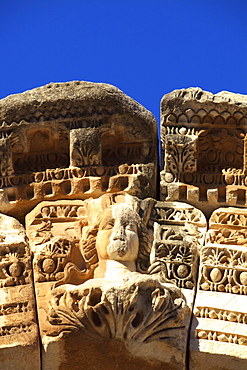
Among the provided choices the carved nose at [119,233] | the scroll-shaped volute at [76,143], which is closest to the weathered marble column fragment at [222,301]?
the carved nose at [119,233]

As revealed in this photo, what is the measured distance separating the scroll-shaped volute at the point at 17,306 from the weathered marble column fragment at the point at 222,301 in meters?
1.60

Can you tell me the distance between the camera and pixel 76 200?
12125 millimetres

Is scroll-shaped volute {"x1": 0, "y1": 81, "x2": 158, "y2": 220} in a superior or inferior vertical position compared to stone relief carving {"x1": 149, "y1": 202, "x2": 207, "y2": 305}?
superior

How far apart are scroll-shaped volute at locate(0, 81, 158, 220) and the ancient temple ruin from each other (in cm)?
1

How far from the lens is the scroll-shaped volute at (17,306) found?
9.97 metres

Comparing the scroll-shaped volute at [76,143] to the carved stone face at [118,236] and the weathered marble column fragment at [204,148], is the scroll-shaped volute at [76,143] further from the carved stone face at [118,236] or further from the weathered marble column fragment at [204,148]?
the carved stone face at [118,236]

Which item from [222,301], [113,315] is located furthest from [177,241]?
[113,315]

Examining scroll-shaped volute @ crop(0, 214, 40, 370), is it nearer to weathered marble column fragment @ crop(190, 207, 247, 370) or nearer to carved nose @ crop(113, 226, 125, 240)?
carved nose @ crop(113, 226, 125, 240)

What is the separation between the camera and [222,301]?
34.6ft

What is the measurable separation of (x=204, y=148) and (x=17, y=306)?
3.43 meters

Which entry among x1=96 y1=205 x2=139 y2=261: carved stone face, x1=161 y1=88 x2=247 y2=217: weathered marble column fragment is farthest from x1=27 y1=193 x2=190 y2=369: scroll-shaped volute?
x1=161 y1=88 x2=247 y2=217: weathered marble column fragment

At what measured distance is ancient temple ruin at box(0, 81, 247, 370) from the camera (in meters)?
10.0

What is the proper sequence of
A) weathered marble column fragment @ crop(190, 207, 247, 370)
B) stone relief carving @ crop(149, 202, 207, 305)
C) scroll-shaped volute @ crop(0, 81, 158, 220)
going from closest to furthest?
weathered marble column fragment @ crop(190, 207, 247, 370), stone relief carving @ crop(149, 202, 207, 305), scroll-shaped volute @ crop(0, 81, 158, 220)

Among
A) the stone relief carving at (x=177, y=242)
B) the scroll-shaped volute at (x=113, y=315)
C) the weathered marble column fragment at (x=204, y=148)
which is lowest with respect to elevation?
the scroll-shaped volute at (x=113, y=315)
